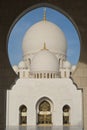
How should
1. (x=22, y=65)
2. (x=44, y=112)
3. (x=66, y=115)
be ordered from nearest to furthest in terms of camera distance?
(x=66, y=115)
(x=44, y=112)
(x=22, y=65)

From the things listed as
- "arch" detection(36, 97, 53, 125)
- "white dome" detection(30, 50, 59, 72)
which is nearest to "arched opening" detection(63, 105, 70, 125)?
"arch" detection(36, 97, 53, 125)

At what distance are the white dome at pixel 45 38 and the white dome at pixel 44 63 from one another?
342cm

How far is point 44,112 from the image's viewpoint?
22.8 m

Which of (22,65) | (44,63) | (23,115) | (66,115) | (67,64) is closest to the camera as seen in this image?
(66,115)

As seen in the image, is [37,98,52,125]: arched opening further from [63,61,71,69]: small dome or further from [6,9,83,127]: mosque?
[63,61,71,69]: small dome

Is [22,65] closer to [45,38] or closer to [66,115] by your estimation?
[45,38]

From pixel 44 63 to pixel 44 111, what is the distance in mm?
4303

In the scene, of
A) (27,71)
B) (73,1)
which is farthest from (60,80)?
(73,1)

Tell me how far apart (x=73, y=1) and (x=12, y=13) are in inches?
42.5

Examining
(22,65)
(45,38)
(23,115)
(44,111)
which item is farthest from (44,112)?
(45,38)

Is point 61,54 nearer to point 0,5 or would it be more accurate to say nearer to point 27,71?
point 27,71

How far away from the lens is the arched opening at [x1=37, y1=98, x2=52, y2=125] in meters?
22.5

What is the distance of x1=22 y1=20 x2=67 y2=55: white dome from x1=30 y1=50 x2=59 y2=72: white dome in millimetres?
3415

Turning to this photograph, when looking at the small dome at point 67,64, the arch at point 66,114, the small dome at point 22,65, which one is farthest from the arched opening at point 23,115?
the small dome at point 67,64
